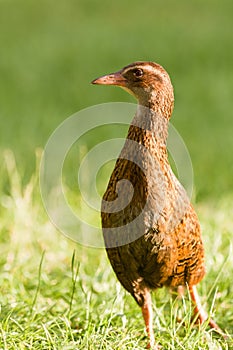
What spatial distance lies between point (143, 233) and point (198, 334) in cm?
54

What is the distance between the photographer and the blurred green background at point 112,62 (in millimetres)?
7211

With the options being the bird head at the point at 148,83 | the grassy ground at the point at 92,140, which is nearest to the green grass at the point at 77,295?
the grassy ground at the point at 92,140

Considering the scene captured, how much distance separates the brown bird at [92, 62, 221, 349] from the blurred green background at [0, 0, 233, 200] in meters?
2.60

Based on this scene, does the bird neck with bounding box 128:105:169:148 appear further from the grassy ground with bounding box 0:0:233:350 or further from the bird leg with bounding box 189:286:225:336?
the bird leg with bounding box 189:286:225:336

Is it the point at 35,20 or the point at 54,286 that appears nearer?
the point at 54,286

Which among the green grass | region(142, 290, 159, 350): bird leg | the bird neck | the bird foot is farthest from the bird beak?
the bird foot

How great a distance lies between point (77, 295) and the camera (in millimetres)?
4094

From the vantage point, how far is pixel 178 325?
355 centimetres

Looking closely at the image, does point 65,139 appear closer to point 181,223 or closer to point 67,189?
point 67,189

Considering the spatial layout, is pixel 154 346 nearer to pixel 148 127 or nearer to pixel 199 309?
pixel 199 309

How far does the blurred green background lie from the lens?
7211 mm

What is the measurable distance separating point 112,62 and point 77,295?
638cm

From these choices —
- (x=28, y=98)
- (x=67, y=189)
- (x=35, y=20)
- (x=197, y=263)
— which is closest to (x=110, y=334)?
(x=197, y=263)

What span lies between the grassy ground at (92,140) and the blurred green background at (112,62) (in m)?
0.02
